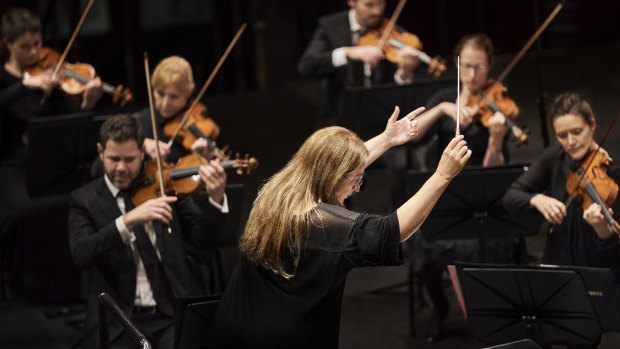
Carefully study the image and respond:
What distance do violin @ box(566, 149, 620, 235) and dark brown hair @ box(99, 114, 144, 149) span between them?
1758 mm

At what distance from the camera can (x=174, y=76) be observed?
4684 mm

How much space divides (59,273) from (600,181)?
9.87 ft

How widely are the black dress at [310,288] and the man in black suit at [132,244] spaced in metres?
1.02

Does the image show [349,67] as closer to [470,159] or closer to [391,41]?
[391,41]

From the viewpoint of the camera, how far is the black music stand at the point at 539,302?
367cm

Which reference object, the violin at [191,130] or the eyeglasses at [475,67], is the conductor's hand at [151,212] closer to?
the violin at [191,130]

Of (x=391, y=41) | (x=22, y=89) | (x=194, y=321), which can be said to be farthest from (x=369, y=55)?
(x=194, y=321)

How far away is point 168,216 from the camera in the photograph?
3.74 m

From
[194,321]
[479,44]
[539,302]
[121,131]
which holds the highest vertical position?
[479,44]

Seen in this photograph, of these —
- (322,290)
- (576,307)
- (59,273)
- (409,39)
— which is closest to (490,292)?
(576,307)

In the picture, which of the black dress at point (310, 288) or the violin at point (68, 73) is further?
the violin at point (68, 73)

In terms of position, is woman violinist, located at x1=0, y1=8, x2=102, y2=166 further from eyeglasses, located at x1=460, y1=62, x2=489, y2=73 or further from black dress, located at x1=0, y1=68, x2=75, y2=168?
eyeglasses, located at x1=460, y1=62, x2=489, y2=73

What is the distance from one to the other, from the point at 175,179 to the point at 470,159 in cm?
157

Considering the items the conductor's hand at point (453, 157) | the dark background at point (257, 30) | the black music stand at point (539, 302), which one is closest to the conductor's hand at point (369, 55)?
the black music stand at point (539, 302)
